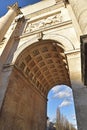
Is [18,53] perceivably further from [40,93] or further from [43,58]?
[40,93]

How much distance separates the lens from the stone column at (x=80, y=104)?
14.9 ft

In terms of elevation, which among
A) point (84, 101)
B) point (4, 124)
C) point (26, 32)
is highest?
point (26, 32)

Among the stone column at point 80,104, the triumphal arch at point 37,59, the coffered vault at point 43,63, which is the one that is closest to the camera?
the stone column at point 80,104

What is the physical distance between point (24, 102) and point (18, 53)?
3.40m

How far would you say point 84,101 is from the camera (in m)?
5.11

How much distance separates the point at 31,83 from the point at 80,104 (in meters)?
5.97

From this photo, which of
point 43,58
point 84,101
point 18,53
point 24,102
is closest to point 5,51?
point 18,53

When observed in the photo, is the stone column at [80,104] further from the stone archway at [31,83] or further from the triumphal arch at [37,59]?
the stone archway at [31,83]

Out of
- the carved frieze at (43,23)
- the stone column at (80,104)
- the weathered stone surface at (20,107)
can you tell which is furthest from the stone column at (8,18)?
the stone column at (80,104)

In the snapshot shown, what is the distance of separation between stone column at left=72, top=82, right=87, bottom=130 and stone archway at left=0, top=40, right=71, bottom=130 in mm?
3567

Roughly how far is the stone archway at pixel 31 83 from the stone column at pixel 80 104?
3567 mm

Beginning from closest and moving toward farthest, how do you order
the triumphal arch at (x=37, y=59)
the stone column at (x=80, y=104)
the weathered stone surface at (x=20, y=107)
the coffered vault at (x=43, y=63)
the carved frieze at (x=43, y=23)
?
the stone column at (x=80, y=104) → the triumphal arch at (x=37, y=59) → the weathered stone surface at (x=20, y=107) → the coffered vault at (x=43, y=63) → the carved frieze at (x=43, y=23)

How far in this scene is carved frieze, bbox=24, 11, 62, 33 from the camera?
10.6 meters


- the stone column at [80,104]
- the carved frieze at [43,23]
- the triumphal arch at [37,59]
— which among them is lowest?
the stone column at [80,104]
